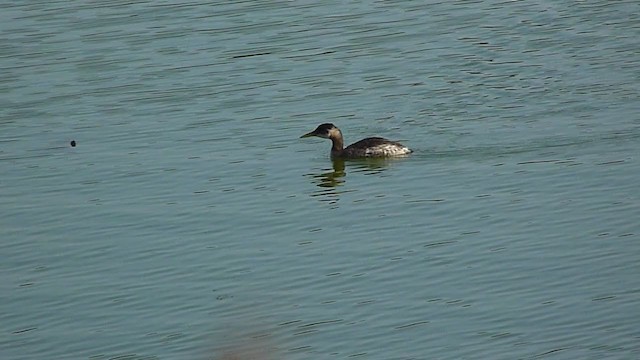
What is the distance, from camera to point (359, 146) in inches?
693

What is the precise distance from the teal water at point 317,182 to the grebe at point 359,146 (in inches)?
6.1

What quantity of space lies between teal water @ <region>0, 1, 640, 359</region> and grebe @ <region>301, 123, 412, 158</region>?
0.51 ft

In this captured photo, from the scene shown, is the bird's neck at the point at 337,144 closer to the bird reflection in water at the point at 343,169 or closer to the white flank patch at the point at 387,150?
the bird reflection in water at the point at 343,169

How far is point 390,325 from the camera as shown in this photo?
37.8 feet

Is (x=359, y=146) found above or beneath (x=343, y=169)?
above

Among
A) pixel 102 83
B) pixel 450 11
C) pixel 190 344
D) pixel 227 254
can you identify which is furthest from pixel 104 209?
pixel 450 11

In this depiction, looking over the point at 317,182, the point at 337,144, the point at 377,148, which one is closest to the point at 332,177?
the point at 317,182

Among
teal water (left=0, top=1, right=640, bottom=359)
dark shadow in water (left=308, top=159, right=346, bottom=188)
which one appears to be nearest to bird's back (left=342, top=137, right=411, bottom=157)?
teal water (left=0, top=1, right=640, bottom=359)

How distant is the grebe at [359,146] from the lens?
1716 cm

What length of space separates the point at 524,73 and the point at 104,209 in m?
7.26

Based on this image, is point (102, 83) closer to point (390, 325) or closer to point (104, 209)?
point (104, 209)

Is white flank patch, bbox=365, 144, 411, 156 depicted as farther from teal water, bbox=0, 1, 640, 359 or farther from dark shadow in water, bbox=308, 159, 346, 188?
dark shadow in water, bbox=308, 159, 346, 188

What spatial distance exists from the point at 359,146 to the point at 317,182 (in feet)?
3.09

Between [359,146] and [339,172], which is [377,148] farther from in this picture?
[339,172]
